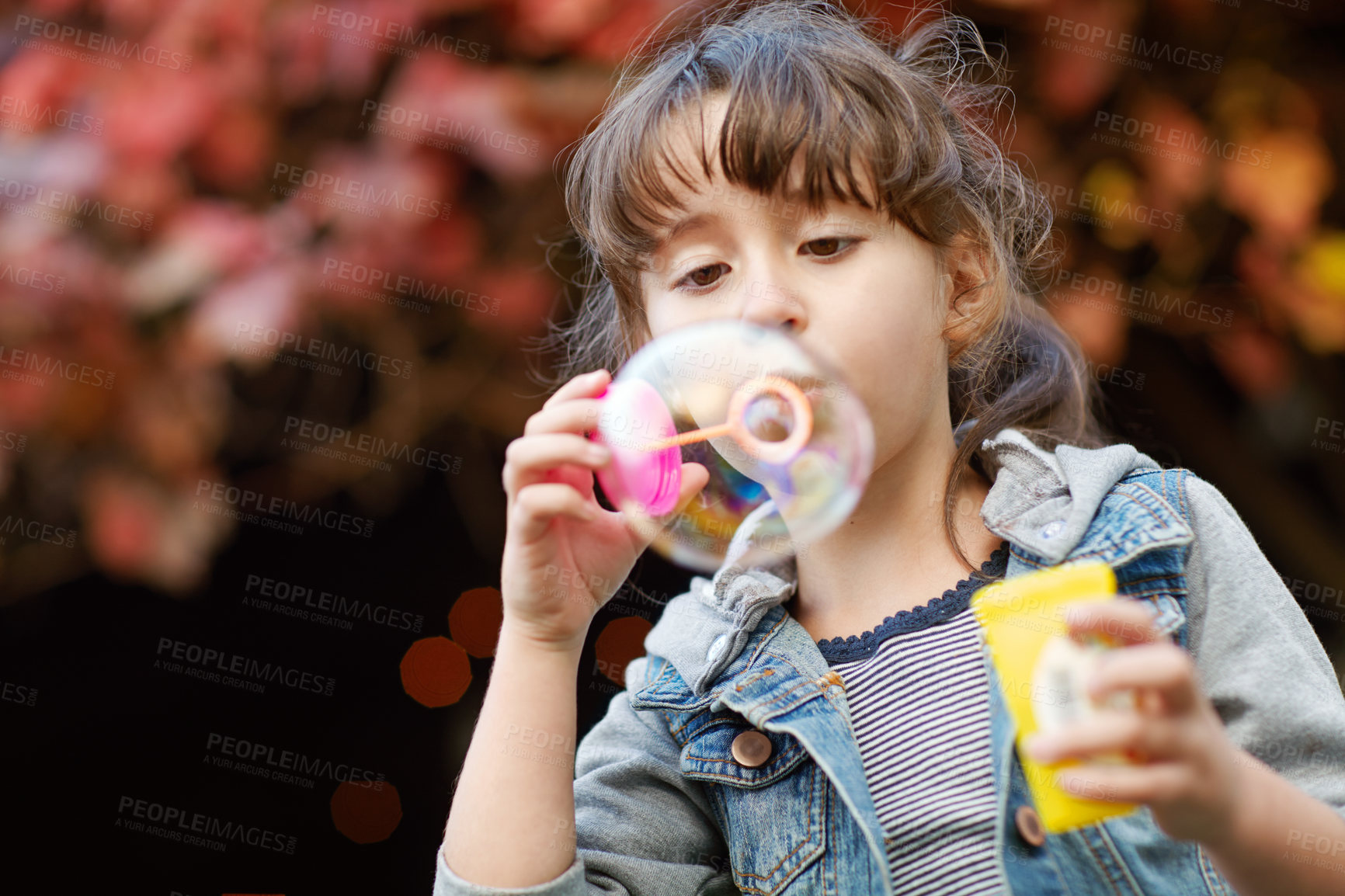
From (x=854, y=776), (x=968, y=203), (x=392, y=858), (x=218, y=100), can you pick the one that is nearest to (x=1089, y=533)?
(x=854, y=776)

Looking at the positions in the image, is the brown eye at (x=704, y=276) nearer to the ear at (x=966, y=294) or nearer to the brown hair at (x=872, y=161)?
the brown hair at (x=872, y=161)

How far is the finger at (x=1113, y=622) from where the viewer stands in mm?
796

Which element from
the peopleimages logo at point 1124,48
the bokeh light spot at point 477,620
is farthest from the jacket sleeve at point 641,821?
the peopleimages logo at point 1124,48

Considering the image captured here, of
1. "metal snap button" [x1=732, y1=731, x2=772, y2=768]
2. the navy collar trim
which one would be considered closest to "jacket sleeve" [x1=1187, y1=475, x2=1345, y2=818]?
the navy collar trim

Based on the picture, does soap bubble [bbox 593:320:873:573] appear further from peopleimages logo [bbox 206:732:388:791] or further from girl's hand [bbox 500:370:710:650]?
peopleimages logo [bbox 206:732:388:791]

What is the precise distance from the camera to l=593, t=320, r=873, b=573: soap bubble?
1147 mm

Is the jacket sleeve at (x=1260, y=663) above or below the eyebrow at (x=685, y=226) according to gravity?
below

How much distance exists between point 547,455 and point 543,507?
56 millimetres

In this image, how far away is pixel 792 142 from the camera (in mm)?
1253

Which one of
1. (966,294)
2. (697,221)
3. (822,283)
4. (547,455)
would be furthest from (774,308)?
(966,294)

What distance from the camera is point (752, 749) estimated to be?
129 centimetres

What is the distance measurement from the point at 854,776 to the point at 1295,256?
1.26 meters

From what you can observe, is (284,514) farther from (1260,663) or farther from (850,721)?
(1260,663)

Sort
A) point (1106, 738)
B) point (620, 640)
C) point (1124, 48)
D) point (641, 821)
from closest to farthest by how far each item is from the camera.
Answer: point (1106, 738) → point (641, 821) → point (1124, 48) → point (620, 640)
